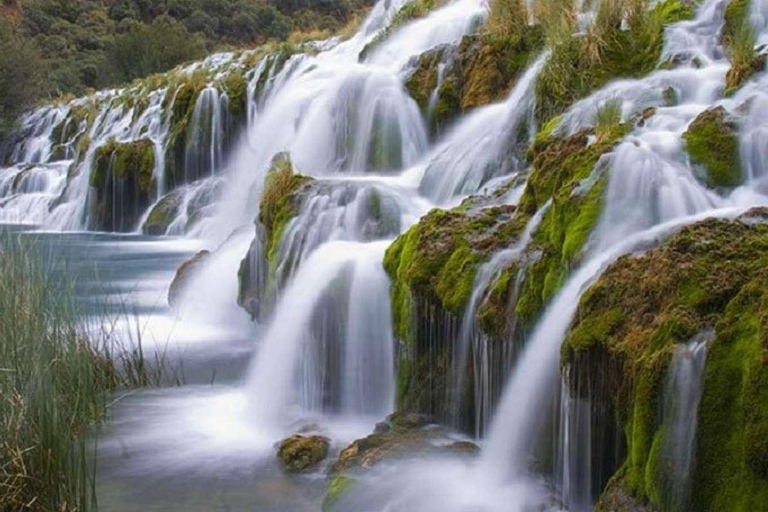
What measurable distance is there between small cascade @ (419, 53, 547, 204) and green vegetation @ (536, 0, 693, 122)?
262mm

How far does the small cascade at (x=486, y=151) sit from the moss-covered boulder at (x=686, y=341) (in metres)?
4.45

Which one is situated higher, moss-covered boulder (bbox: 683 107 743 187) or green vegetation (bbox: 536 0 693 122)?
green vegetation (bbox: 536 0 693 122)

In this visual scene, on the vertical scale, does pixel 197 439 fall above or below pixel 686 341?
below

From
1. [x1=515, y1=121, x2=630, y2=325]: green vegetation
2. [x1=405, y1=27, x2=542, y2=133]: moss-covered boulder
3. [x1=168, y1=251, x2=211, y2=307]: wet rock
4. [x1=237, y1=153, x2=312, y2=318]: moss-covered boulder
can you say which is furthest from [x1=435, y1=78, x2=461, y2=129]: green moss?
[x1=515, y1=121, x2=630, y2=325]: green vegetation

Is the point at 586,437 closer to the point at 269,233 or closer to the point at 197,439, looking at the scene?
the point at 197,439

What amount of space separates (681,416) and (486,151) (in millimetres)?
5913

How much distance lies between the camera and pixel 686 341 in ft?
12.0

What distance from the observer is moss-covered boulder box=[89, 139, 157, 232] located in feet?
62.1

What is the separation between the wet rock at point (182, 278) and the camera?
10.3m

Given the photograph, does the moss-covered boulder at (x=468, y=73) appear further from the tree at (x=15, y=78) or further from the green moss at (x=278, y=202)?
the tree at (x=15, y=78)

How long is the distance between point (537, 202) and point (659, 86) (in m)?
2.53

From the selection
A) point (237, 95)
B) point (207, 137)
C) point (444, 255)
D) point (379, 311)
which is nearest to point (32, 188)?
point (207, 137)

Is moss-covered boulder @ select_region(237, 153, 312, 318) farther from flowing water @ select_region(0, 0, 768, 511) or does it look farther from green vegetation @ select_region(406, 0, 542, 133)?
green vegetation @ select_region(406, 0, 542, 133)

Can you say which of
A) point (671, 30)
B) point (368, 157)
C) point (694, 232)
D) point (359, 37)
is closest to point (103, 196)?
Result: point (359, 37)
